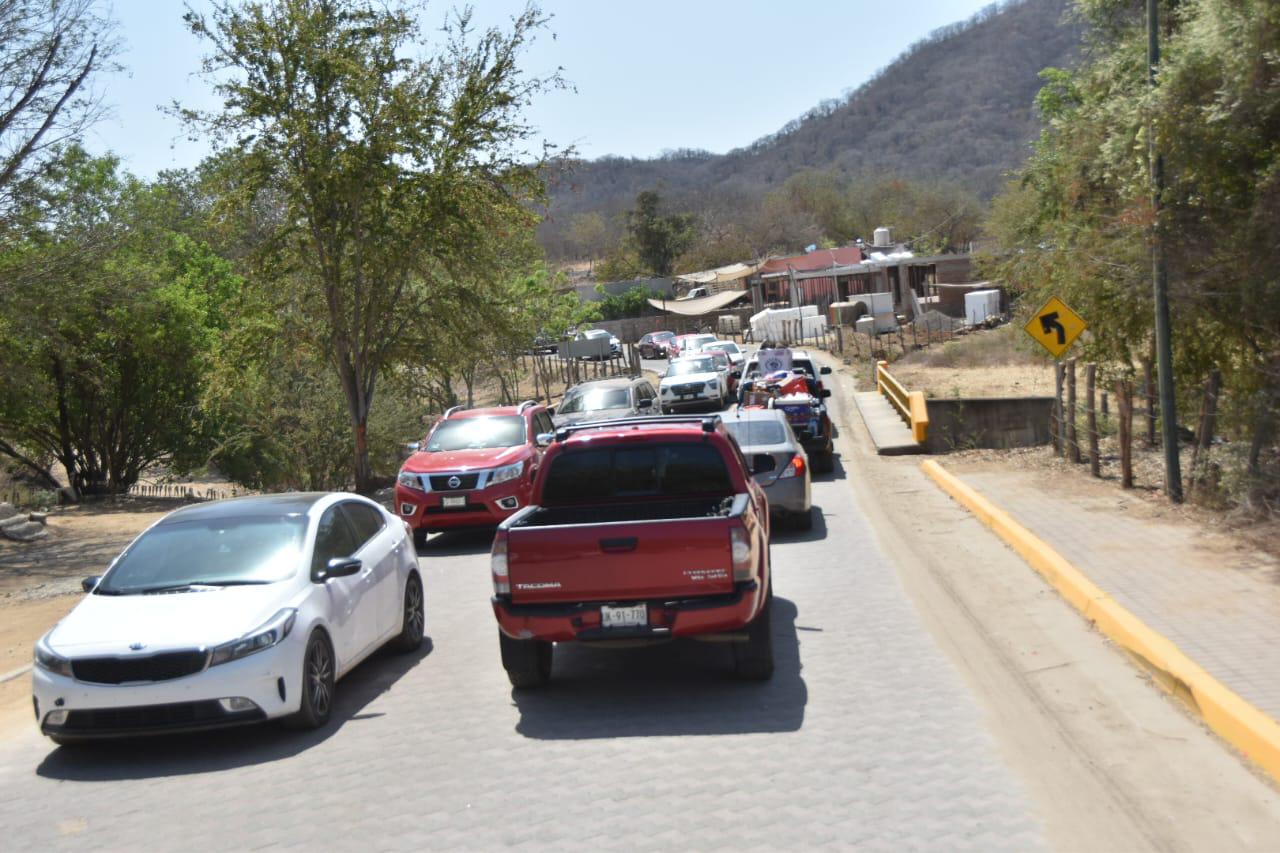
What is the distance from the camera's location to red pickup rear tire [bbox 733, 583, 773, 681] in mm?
8703

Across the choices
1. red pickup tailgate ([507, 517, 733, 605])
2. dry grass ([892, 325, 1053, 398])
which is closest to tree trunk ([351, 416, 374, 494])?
dry grass ([892, 325, 1053, 398])

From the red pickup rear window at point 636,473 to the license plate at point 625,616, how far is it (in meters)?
Result: 1.43

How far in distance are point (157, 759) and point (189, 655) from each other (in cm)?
79

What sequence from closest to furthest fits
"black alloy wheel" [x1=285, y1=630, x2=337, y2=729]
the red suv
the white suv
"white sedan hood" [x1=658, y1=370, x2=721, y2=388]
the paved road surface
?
1. the paved road surface
2. "black alloy wheel" [x1=285, y1=630, x2=337, y2=729]
3. the red suv
4. the white suv
5. "white sedan hood" [x1=658, y1=370, x2=721, y2=388]

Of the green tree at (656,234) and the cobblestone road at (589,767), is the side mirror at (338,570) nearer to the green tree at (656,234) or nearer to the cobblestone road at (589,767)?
the cobblestone road at (589,767)

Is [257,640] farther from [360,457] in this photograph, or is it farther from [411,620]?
[360,457]

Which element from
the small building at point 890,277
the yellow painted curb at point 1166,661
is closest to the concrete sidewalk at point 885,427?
the yellow painted curb at point 1166,661

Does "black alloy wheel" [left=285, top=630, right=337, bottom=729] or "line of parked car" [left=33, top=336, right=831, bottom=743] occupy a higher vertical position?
"line of parked car" [left=33, top=336, right=831, bottom=743]

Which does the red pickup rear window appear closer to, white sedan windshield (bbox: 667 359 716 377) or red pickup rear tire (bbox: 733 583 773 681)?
red pickup rear tire (bbox: 733 583 773 681)

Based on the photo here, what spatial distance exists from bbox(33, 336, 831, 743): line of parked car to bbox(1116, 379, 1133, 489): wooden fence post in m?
7.59

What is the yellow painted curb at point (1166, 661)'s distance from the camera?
268 inches

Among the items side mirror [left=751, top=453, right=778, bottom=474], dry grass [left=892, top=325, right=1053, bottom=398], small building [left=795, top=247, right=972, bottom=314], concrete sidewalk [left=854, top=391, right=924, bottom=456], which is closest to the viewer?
side mirror [left=751, top=453, right=778, bottom=474]

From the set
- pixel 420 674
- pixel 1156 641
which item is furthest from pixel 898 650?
pixel 420 674

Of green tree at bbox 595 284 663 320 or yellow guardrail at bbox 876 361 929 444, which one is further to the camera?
green tree at bbox 595 284 663 320
